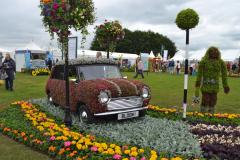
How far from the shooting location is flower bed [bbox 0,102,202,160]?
599 cm

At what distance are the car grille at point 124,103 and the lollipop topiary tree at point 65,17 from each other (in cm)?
120

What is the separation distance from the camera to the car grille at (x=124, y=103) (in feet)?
28.5

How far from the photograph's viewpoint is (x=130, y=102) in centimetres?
906

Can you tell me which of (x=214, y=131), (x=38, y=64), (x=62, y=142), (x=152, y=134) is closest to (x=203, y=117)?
(x=214, y=131)

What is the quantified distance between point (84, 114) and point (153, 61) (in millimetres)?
39861

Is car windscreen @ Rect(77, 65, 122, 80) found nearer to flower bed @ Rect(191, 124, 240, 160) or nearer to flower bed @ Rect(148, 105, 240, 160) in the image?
flower bed @ Rect(148, 105, 240, 160)

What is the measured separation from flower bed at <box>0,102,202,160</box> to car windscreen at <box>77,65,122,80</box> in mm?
1661

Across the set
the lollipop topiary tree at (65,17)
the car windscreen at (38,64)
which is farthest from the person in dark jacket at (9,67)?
the car windscreen at (38,64)

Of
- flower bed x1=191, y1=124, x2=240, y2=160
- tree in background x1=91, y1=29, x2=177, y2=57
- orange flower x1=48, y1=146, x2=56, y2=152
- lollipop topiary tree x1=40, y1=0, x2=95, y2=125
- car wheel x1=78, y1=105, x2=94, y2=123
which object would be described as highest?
tree in background x1=91, y1=29, x2=177, y2=57

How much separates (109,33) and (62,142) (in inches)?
338

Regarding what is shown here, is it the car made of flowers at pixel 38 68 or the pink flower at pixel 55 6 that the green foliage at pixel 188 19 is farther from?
the car made of flowers at pixel 38 68

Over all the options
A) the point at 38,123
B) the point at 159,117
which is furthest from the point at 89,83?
the point at 159,117

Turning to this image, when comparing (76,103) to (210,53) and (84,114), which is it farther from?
(210,53)

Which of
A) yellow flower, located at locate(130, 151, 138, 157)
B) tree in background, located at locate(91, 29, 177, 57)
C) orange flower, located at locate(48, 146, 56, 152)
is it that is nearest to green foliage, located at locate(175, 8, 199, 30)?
yellow flower, located at locate(130, 151, 138, 157)
